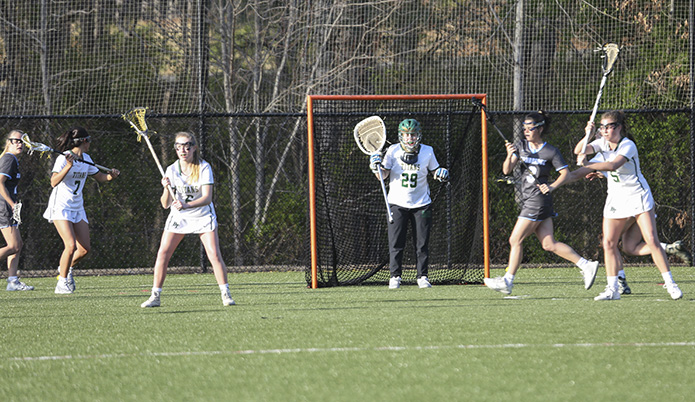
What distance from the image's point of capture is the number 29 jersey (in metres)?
8.83

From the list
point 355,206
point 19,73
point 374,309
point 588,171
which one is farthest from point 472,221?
point 19,73

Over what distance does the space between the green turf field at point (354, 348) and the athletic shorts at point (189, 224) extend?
648mm

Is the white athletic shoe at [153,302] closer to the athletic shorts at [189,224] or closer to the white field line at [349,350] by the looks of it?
the athletic shorts at [189,224]

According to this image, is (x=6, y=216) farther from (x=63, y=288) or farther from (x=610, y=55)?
(x=610, y=55)

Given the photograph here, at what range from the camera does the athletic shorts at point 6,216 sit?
8906 mm

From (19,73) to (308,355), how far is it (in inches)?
413

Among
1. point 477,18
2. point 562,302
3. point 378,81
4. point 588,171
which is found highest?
point 477,18

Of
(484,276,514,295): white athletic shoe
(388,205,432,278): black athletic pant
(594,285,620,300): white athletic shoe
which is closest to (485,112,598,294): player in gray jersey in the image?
(484,276,514,295): white athletic shoe

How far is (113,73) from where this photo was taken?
13.6 meters

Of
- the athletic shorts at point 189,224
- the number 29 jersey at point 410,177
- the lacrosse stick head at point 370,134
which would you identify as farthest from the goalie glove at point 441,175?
the athletic shorts at point 189,224

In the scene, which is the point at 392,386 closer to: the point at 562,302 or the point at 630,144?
the point at 562,302

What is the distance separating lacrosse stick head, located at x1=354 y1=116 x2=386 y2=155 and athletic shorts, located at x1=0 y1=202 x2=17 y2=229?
381 centimetres

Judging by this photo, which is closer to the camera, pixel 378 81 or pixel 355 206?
pixel 355 206

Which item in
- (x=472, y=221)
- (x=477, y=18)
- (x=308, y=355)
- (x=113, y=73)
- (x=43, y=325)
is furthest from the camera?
(x=113, y=73)
